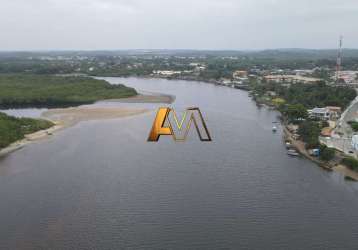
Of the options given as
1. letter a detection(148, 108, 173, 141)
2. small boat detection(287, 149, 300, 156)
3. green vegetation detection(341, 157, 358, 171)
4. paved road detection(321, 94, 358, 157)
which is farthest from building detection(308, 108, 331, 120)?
letter a detection(148, 108, 173, 141)

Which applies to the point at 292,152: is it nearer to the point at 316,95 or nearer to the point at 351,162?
the point at 351,162

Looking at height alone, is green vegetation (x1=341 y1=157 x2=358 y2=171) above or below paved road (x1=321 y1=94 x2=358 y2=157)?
below

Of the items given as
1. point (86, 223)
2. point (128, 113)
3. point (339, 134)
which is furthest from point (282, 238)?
point (128, 113)

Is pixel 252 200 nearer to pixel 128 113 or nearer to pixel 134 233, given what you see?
pixel 134 233

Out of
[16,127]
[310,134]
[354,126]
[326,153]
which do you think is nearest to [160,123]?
[326,153]

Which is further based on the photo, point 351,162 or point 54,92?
point 54,92

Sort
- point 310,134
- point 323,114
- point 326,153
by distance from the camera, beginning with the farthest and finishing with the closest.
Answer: point 323,114, point 310,134, point 326,153

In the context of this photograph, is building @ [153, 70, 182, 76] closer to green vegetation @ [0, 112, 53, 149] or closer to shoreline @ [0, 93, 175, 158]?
shoreline @ [0, 93, 175, 158]
